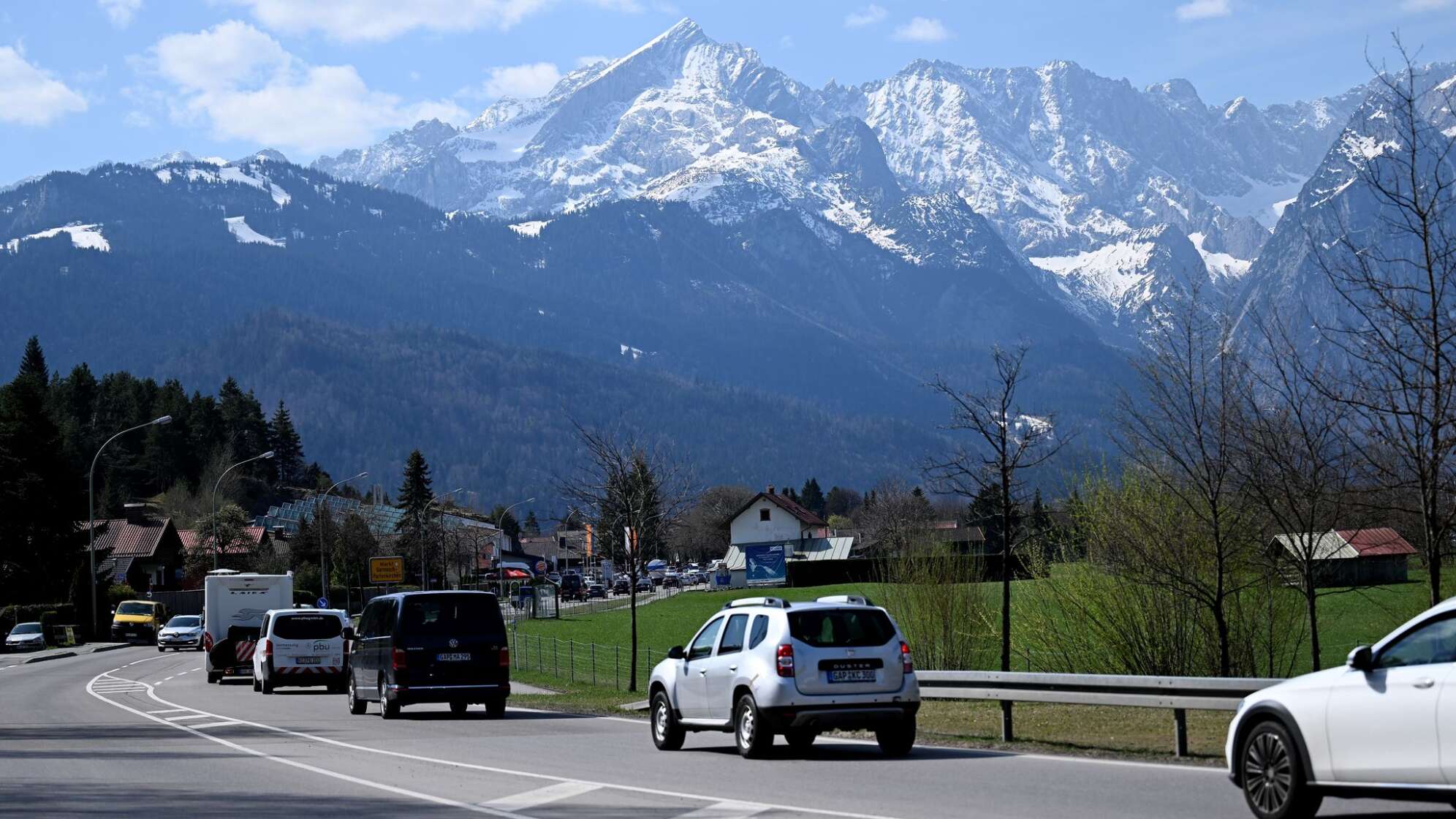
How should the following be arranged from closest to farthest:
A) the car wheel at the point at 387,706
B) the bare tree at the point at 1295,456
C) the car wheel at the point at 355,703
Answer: the bare tree at the point at 1295,456 → the car wheel at the point at 387,706 → the car wheel at the point at 355,703

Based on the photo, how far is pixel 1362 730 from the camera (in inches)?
396

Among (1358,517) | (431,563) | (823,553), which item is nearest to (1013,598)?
(1358,517)

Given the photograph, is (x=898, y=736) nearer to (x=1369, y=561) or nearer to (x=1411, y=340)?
(x=1411, y=340)

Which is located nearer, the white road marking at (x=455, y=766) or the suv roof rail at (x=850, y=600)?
the white road marking at (x=455, y=766)

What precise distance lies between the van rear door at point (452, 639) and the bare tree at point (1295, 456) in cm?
1119

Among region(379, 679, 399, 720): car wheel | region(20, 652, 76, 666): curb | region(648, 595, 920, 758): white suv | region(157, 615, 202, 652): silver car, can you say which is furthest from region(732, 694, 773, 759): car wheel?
region(157, 615, 202, 652): silver car

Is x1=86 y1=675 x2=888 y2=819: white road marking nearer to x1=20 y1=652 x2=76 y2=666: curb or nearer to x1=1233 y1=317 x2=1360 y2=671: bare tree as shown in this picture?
x1=1233 y1=317 x2=1360 y2=671: bare tree

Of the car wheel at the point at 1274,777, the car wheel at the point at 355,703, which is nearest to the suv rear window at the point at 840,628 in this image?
the car wheel at the point at 1274,777

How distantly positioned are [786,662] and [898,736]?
4.77 ft

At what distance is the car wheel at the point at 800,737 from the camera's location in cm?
1638

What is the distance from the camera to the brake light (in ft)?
52.8

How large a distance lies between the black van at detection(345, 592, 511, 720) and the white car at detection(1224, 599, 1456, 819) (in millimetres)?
14944

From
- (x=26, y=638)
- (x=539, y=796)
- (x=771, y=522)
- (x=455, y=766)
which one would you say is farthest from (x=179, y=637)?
(x=771, y=522)

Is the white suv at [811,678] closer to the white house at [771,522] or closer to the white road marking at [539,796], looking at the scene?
the white road marking at [539,796]
